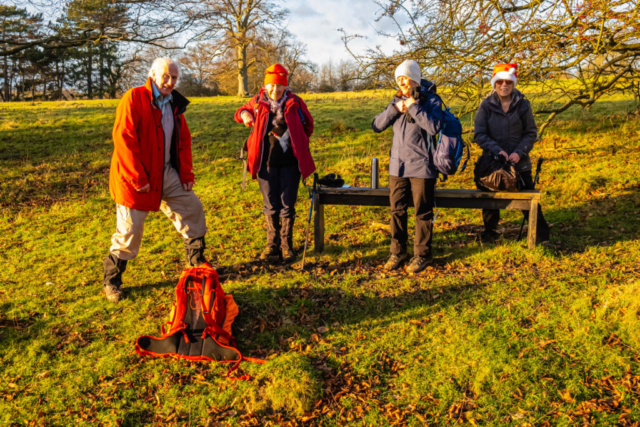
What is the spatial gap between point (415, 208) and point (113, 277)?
334cm

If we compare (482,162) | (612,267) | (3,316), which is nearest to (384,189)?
(482,162)

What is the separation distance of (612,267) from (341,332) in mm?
3152

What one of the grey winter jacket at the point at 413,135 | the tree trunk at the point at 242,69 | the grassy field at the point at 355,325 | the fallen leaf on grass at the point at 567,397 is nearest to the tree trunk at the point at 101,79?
the tree trunk at the point at 242,69

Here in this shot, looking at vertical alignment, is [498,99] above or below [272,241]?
above

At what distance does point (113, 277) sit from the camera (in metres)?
4.78

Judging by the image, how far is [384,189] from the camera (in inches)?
220

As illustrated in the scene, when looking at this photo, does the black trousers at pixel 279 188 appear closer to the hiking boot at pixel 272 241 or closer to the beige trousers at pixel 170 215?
the hiking boot at pixel 272 241

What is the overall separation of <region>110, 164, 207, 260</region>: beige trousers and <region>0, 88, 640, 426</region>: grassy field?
1.93ft

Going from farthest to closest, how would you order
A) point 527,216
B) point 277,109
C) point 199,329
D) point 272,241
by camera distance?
point 527,216, point 272,241, point 277,109, point 199,329

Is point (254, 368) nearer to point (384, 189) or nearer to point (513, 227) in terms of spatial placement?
point (384, 189)

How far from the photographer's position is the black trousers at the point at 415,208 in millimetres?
4943

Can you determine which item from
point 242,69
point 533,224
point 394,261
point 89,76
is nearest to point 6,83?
point 89,76

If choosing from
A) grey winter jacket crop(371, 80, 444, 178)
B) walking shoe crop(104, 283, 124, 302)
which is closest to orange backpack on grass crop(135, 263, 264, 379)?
walking shoe crop(104, 283, 124, 302)

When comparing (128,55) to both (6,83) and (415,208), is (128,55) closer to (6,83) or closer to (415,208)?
(415,208)
